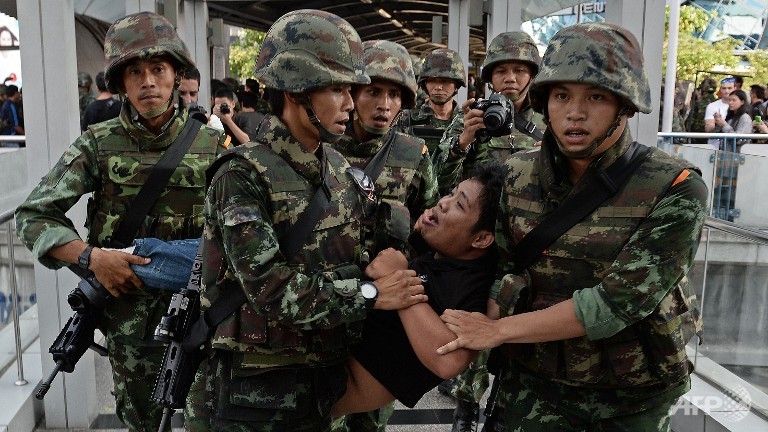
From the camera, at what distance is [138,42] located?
3152 mm

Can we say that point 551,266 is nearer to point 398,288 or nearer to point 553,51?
point 398,288

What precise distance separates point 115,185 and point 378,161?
107cm

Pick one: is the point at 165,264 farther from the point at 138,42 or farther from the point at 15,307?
the point at 15,307

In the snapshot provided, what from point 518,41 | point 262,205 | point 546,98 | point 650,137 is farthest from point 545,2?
point 262,205

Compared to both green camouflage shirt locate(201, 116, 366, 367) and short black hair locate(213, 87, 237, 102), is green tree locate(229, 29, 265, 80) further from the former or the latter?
green camouflage shirt locate(201, 116, 366, 367)

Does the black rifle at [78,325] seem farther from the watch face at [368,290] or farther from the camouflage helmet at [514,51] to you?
the camouflage helmet at [514,51]

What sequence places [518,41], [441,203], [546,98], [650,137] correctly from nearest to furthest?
[546,98]
[441,203]
[650,137]
[518,41]

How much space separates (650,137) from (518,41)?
122 cm

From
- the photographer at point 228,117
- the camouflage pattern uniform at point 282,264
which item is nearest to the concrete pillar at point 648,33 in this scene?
the camouflage pattern uniform at point 282,264

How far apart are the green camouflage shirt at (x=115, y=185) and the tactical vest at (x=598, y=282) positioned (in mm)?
1464

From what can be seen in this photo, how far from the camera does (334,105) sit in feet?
7.51

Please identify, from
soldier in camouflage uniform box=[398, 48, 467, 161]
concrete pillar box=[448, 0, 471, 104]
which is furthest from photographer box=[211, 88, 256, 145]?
concrete pillar box=[448, 0, 471, 104]

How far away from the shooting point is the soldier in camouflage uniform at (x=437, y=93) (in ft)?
17.5

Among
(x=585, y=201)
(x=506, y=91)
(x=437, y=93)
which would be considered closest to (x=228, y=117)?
(x=437, y=93)
